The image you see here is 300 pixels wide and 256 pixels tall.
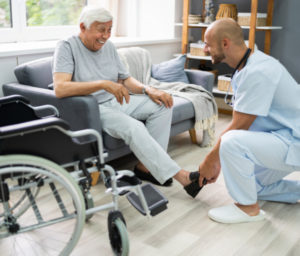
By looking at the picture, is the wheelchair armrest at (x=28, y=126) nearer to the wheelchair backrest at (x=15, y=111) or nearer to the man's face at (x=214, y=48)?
the wheelchair backrest at (x=15, y=111)

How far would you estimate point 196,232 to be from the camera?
1.90 meters

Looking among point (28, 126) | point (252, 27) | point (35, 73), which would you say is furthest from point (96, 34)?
point (252, 27)

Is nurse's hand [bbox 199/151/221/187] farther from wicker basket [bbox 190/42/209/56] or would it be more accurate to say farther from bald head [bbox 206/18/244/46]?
wicker basket [bbox 190/42/209/56]

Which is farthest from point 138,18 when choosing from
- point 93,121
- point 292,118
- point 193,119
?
point 292,118

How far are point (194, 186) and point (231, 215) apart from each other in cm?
27

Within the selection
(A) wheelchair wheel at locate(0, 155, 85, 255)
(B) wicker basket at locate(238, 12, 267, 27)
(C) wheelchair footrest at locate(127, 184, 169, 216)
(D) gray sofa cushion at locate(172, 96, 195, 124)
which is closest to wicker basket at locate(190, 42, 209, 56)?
(B) wicker basket at locate(238, 12, 267, 27)

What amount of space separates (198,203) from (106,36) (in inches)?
40.7

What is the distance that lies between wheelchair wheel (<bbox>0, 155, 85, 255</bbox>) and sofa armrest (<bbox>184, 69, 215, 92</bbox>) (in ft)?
4.77

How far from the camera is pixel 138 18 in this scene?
13.5ft

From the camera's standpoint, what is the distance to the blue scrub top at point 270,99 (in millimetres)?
1865

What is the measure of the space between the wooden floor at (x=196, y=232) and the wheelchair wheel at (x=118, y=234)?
125 mm

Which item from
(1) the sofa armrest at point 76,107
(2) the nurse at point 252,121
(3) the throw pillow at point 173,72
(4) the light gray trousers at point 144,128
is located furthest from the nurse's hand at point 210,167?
(3) the throw pillow at point 173,72

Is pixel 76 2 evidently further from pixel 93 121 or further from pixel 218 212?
pixel 218 212

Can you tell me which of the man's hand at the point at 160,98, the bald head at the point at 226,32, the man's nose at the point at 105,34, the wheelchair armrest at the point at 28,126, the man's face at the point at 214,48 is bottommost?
the man's hand at the point at 160,98
